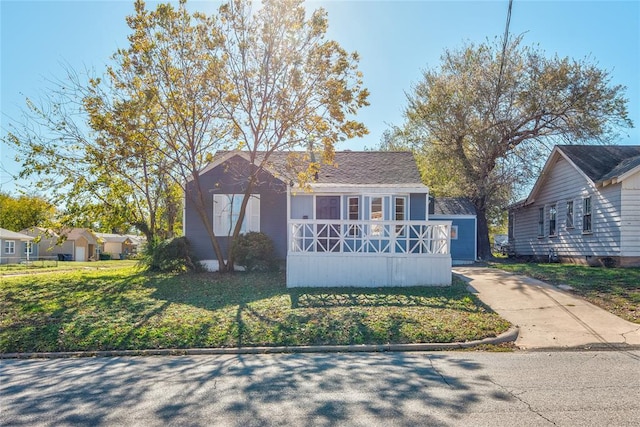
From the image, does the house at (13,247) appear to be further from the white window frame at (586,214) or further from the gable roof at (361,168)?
the white window frame at (586,214)

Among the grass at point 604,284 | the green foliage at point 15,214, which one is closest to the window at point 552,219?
the grass at point 604,284

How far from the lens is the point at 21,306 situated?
1182 cm

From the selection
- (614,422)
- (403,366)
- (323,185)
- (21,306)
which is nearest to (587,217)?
(323,185)

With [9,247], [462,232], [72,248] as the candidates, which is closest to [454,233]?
[462,232]

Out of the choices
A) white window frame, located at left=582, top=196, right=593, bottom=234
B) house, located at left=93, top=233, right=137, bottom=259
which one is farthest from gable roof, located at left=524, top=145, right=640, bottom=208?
house, located at left=93, top=233, right=137, bottom=259

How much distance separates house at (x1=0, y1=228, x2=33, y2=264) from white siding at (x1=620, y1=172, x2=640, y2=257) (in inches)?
1610

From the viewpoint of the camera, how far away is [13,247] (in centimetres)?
Answer: 4131

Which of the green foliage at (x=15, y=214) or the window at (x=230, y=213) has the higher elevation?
the green foliage at (x=15, y=214)

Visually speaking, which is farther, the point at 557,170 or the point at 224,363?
the point at 557,170

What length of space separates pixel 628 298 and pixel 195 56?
42.3 feet

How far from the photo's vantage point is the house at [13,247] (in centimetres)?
3931

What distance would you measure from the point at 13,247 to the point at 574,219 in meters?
42.0

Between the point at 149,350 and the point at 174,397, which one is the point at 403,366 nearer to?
the point at 174,397

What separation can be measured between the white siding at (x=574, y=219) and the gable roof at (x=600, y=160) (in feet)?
1.03
